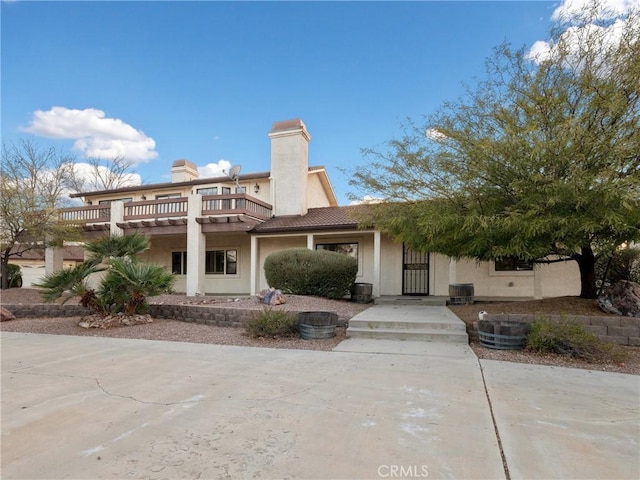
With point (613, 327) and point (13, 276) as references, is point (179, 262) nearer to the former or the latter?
point (13, 276)

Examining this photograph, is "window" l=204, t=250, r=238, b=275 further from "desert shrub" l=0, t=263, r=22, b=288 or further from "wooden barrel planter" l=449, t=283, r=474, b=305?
"wooden barrel planter" l=449, t=283, r=474, b=305

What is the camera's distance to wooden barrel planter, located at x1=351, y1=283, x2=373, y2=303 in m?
12.1

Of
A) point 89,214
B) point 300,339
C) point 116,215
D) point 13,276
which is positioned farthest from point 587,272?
point 13,276

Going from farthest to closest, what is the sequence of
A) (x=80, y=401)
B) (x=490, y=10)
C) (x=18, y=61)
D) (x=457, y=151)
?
(x=18, y=61) < (x=490, y=10) < (x=457, y=151) < (x=80, y=401)

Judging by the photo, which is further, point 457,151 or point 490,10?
point 490,10

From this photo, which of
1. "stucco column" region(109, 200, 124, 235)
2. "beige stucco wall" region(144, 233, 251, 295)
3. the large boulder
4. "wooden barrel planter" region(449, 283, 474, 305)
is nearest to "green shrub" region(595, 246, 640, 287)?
"wooden barrel planter" region(449, 283, 474, 305)

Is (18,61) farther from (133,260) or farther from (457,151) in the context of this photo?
(457,151)

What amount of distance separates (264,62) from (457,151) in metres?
9.31

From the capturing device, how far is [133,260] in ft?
30.9

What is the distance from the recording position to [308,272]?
1125 cm

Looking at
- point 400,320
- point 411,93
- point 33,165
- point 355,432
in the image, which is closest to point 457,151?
point 400,320

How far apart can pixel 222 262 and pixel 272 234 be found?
3973 millimetres

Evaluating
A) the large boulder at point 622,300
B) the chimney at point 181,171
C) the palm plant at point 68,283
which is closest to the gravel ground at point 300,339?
the large boulder at point 622,300

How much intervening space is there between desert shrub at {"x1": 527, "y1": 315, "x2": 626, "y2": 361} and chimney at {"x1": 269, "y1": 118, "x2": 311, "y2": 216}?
11.9m
